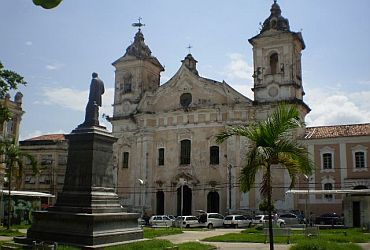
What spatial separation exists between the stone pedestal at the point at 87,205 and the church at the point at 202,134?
833 inches

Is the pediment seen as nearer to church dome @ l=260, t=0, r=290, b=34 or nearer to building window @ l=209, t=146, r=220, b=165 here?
building window @ l=209, t=146, r=220, b=165

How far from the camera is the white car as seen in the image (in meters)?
31.6

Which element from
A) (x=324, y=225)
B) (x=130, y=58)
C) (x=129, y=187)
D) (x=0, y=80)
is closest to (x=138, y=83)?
(x=130, y=58)

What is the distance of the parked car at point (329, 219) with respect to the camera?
3000 cm

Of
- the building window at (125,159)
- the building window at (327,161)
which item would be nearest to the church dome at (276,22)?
the building window at (327,161)

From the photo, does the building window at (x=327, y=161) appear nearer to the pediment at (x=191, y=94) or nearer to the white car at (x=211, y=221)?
the pediment at (x=191, y=94)

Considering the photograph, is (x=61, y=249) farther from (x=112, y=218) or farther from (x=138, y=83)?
(x=138, y=83)

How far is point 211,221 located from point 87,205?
19.5 meters

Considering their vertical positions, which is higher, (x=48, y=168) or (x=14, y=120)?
(x=14, y=120)

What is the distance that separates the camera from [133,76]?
43.4 meters

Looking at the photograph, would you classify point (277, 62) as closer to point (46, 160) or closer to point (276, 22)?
point (276, 22)

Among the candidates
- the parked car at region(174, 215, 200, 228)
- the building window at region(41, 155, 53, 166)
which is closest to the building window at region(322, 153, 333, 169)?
the parked car at region(174, 215, 200, 228)

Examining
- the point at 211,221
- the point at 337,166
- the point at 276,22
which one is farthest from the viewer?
the point at 276,22

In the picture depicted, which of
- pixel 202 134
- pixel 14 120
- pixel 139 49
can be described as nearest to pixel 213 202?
pixel 202 134
